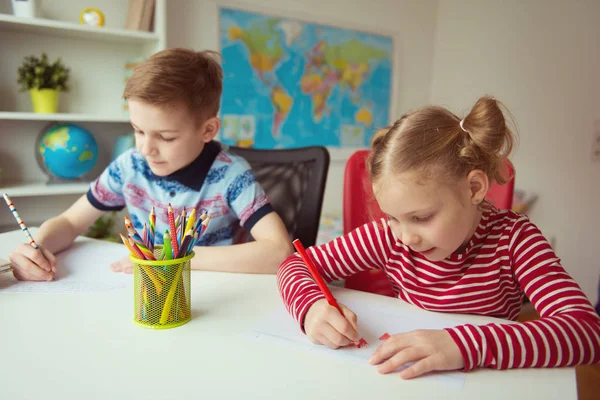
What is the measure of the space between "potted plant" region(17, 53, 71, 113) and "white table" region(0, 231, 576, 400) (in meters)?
1.48

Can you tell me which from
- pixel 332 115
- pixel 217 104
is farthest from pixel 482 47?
pixel 217 104

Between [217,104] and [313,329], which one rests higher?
[217,104]

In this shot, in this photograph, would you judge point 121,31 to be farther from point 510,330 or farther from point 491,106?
point 510,330

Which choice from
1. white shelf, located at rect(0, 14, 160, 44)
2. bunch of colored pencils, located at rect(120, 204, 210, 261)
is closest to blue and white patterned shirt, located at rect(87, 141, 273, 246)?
bunch of colored pencils, located at rect(120, 204, 210, 261)

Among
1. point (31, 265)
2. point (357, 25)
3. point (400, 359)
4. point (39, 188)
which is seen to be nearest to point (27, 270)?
point (31, 265)

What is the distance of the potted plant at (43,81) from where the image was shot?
1970 millimetres

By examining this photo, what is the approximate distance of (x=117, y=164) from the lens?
1230 millimetres

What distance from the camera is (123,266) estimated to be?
3.13 feet

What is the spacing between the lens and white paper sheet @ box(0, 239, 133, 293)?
87cm

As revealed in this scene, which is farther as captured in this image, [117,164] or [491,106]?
[117,164]

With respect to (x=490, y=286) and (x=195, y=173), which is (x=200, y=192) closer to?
(x=195, y=173)

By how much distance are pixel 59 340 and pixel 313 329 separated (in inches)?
14.2

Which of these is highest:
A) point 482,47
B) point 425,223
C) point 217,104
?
point 482,47

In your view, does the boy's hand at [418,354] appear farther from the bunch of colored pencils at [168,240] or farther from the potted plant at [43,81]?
the potted plant at [43,81]
